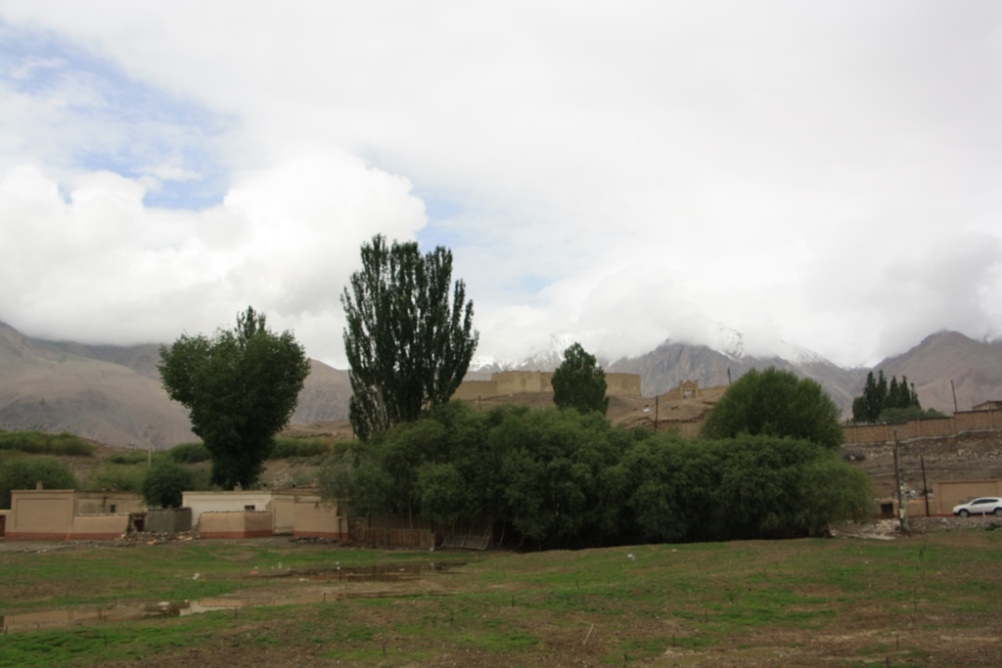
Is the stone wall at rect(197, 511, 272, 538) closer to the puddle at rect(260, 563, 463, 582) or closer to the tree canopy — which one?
the puddle at rect(260, 563, 463, 582)

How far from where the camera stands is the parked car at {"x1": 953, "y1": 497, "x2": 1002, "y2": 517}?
48.8 metres

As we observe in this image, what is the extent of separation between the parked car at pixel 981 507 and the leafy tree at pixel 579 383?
82.7 ft

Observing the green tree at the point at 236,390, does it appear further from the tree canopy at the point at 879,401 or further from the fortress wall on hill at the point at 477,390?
the tree canopy at the point at 879,401

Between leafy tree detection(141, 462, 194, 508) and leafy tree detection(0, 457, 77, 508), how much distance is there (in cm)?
1209

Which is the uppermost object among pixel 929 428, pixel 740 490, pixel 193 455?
pixel 193 455

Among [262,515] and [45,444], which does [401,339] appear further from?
[45,444]

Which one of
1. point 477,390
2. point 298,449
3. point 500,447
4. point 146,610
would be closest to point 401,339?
point 500,447

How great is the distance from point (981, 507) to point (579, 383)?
2877 centimetres

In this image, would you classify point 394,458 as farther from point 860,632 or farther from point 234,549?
point 860,632

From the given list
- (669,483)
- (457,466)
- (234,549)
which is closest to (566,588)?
(669,483)

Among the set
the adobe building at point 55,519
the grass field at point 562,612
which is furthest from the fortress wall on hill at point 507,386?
the grass field at point 562,612

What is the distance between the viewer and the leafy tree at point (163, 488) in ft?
204

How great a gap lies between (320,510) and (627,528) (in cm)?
1931

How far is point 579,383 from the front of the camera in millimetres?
69750
